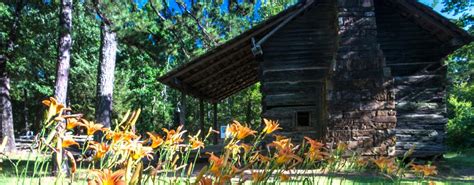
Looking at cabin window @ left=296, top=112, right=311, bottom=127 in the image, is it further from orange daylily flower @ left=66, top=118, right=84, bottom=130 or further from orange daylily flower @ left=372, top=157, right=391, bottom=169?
orange daylily flower @ left=66, top=118, right=84, bottom=130

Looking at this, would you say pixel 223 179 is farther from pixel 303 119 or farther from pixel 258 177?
pixel 303 119

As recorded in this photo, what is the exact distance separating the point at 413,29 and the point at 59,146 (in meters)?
11.9

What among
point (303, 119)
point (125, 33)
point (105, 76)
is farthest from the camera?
point (105, 76)

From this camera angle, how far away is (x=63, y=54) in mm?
9422

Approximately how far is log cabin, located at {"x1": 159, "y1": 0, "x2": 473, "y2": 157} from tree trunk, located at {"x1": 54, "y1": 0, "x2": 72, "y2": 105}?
3.38 meters

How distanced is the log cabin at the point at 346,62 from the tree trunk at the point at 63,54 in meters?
3.38

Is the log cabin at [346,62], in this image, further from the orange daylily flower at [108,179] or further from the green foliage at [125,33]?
the orange daylily flower at [108,179]

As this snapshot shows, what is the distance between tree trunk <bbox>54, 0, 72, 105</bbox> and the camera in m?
9.23

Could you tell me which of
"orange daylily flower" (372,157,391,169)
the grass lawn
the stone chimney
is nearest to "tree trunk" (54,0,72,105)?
the grass lawn

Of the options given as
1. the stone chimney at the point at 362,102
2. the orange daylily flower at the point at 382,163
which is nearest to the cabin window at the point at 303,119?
the stone chimney at the point at 362,102

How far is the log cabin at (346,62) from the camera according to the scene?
30.9ft

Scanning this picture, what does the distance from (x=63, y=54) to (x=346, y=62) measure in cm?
657

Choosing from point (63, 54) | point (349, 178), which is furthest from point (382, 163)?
point (63, 54)

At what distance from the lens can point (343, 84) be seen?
30.6ft
